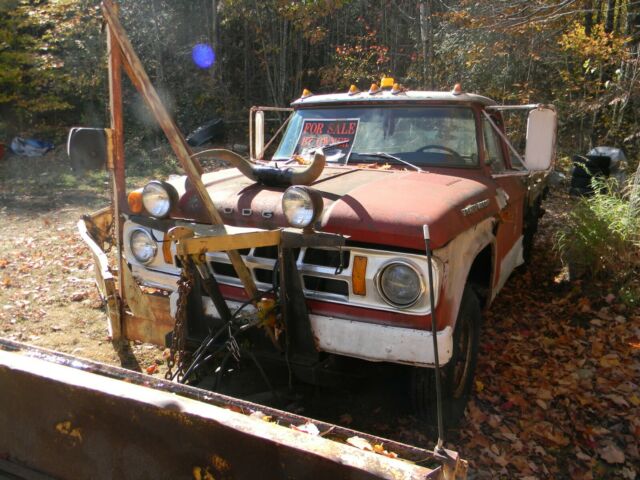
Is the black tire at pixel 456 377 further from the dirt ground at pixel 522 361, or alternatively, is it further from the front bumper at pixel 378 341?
→ the front bumper at pixel 378 341

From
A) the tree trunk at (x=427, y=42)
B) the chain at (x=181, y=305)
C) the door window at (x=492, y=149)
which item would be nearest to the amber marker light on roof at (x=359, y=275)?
the chain at (x=181, y=305)

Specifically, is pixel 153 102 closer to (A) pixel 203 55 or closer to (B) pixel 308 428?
(B) pixel 308 428

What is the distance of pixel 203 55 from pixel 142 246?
642 inches

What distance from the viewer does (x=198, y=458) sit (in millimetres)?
2248

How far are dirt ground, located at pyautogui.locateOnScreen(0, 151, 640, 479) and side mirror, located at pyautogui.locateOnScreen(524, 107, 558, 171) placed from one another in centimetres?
163

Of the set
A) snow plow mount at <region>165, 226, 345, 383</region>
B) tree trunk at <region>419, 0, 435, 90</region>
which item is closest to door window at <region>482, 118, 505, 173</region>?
snow plow mount at <region>165, 226, 345, 383</region>

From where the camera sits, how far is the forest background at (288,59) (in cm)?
1141

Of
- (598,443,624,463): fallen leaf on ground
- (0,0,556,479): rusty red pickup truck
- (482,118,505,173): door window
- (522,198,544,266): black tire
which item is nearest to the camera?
(0,0,556,479): rusty red pickup truck

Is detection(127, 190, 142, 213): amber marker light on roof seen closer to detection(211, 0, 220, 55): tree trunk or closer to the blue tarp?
the blue tarp

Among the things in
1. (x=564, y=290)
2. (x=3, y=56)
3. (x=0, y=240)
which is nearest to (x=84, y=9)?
(x=3, y=56)

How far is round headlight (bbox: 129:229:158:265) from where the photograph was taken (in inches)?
146

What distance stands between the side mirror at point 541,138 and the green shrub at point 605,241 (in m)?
1.81

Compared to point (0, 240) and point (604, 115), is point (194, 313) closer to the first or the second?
point (0, 240)

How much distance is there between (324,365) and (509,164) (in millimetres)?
3103
